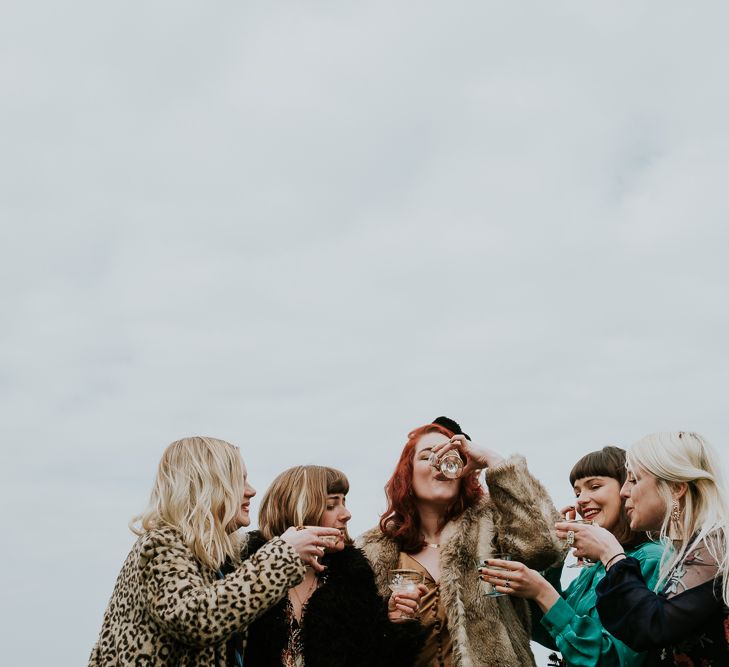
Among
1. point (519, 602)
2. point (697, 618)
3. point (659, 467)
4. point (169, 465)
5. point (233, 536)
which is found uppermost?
point (169, 465)

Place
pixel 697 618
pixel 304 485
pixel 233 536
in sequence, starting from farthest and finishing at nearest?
pixel 304 485 → pixel 233 536 → pixel 697 618

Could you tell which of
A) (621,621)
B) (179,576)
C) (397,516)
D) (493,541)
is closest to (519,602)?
(493,541)

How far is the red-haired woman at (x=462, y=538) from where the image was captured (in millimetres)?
4969

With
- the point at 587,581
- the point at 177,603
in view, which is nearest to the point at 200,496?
the point at 177,603

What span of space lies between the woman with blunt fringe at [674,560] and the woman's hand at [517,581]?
0.37 m

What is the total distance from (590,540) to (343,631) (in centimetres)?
155

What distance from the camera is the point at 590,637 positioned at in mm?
4551

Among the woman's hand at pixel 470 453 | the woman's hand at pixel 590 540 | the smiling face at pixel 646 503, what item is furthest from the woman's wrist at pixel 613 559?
the woman's hand at pixel 470 453

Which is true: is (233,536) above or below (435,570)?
above

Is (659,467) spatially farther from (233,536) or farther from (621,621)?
(233,536)

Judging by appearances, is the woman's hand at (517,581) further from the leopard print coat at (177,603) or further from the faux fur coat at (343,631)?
the leopard print coat at (177,603)

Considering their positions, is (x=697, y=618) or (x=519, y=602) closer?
(x=697, y=618)

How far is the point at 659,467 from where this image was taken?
13.6 ft

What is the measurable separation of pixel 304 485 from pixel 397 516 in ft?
2.41
